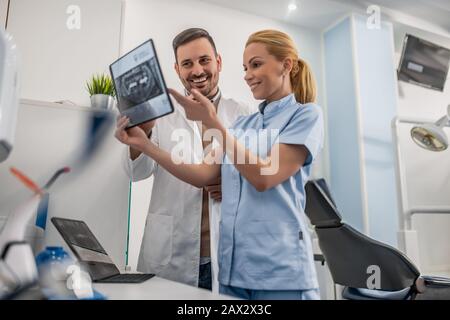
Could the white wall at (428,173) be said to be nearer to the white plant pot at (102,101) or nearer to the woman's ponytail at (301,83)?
the woman's ponytail at (301,83)

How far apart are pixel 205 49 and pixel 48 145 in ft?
1.13

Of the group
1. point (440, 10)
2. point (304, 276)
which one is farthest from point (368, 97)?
point (304, 276)

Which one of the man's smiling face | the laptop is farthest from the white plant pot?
the laptop

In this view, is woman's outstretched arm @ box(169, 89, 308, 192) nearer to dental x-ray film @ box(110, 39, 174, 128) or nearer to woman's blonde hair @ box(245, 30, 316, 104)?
dental x-ray film @ box(110, 39, 174, 128)

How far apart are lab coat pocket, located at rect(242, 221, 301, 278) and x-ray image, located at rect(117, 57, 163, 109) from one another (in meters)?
0.23

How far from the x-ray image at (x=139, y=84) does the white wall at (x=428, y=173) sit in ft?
1.93

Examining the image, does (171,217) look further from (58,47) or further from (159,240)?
(58,47)

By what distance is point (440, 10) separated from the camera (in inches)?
27.5

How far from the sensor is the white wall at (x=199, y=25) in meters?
0.85

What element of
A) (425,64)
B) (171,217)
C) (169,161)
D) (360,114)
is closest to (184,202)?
(171,217)

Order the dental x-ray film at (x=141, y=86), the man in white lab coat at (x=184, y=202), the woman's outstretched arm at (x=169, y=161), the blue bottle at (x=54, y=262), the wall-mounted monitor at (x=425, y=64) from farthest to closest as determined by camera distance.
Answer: the wall-mounted monitor at (x=425, y=64)
the man in white lab coat at (x=184, y=202)
the woman's outstretched arm at (x=169, y=161)
the dental x-ray film at (x=141, y=86)
the blue bottle at (x=54, y=262)

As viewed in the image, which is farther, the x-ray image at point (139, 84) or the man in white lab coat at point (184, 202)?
the man in white lab coat at point (184, 202)

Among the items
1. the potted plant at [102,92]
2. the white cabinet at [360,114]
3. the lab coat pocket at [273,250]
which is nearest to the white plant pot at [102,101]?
the potted plant at [102,92]

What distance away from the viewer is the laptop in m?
0.44
